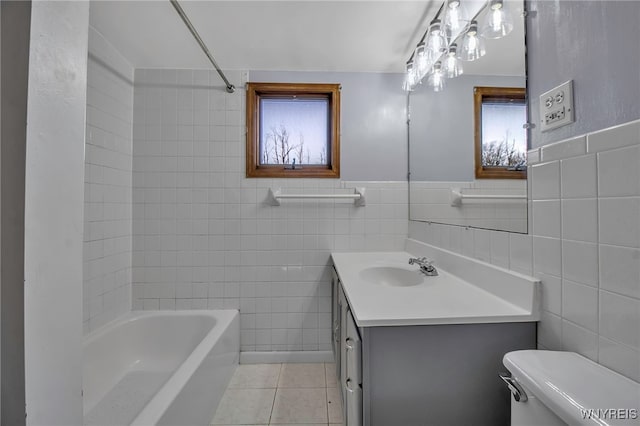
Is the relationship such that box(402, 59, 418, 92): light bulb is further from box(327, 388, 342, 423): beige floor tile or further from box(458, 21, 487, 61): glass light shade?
box(327, 388, 342, 423): beige floor tile

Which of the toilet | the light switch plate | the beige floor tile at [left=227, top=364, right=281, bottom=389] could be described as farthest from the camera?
the beige floor tile at [left=227, top=364, right=281, bottom=389]

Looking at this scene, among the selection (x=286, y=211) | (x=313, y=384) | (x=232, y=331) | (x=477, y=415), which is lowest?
(x=313, y=384)

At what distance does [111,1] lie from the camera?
1280 mm

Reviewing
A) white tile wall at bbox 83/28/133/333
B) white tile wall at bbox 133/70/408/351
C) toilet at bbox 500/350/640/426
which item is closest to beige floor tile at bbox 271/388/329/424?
white tile wall at bbox 133/70/408/351

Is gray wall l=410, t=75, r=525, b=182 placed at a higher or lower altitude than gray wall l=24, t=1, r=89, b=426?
higher

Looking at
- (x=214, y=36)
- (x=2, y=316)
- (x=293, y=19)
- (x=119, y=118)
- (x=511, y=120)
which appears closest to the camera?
(x=2, y=316)

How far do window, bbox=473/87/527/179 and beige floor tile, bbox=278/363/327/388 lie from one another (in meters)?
1.54

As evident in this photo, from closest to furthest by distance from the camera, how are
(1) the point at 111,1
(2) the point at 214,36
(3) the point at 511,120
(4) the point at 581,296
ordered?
(4) the point at 581,296 < (3) the point at 511,120 < (1) the point at 111,1 < (2) the point at 214,36

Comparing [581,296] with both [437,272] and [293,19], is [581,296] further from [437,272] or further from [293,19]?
[293,19]

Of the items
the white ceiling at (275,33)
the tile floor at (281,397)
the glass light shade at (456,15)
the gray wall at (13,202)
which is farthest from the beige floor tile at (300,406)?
the glass light shade at (456,15)

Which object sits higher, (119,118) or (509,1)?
(509,1)

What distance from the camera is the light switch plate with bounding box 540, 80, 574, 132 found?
0.73 meters

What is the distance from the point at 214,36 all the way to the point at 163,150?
0.84 m

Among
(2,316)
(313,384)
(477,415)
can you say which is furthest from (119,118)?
(477,415)
